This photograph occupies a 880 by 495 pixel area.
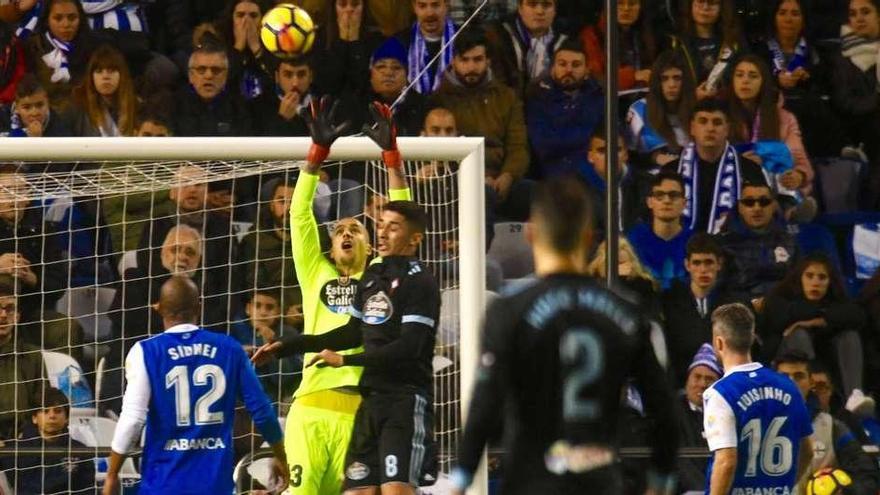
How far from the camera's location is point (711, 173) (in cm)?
1016

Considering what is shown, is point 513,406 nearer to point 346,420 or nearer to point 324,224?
point 346,420

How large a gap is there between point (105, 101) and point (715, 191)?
3.35 meters

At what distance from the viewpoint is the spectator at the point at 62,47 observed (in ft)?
33.8

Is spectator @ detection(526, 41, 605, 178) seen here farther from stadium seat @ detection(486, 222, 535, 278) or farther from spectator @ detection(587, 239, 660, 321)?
spectator @ detection(587, 239, 660, 321)

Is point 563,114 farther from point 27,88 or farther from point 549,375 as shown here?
point 549,375

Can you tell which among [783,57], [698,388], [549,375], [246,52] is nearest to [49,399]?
[246,52]

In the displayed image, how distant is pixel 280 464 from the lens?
7.34m

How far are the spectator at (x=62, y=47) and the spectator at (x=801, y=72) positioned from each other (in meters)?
3.89

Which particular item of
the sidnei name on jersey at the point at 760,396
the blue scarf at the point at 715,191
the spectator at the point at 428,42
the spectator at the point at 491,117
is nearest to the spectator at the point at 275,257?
the spectator at the point at 491,117

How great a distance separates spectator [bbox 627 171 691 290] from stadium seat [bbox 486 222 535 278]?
58 centimetres

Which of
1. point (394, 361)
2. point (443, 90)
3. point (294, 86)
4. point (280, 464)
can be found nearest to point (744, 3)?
point (443, 90)

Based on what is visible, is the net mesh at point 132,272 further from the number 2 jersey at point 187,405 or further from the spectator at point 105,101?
the number 2 jersey at point 187,405

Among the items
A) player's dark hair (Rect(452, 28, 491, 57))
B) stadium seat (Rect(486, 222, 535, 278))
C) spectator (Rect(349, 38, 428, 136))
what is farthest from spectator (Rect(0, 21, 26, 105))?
stadium seat (Rect(486, 222, 535, 278))

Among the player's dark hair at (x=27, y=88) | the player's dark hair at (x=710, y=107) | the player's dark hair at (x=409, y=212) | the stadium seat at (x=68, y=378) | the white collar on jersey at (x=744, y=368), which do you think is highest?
the player's dark hair at (x=27, y=88)
